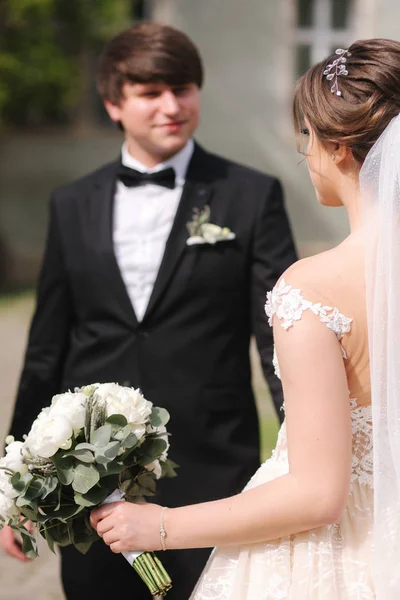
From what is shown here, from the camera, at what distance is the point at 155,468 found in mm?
2414

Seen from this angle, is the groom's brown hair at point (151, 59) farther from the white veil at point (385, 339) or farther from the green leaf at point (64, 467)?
the green leaf at point (64, 467)

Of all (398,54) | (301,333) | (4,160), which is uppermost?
(398,54)

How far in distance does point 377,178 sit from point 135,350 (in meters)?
1.53

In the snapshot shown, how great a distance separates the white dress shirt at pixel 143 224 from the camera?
11.2 feet

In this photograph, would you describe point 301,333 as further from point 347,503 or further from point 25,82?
point 25,82

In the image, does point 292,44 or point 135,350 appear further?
point 292,44

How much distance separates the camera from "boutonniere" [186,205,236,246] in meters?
3.35

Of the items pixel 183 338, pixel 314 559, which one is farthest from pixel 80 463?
pixel 183 338

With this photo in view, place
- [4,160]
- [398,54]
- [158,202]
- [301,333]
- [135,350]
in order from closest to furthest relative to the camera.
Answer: [301,333] < [398,54] < [135,350] < [158,202] < [4,160]

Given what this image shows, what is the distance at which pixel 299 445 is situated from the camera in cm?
191

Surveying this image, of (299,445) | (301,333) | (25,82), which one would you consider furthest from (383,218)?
(25,82)

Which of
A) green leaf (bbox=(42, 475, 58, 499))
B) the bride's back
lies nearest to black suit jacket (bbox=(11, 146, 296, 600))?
green leaf (bbox=(42, 475, 58, 499))

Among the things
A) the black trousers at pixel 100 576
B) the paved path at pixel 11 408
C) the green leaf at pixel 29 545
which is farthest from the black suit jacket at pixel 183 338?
the paved path at pixel 11 408

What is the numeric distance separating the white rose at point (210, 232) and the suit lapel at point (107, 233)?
33cm
